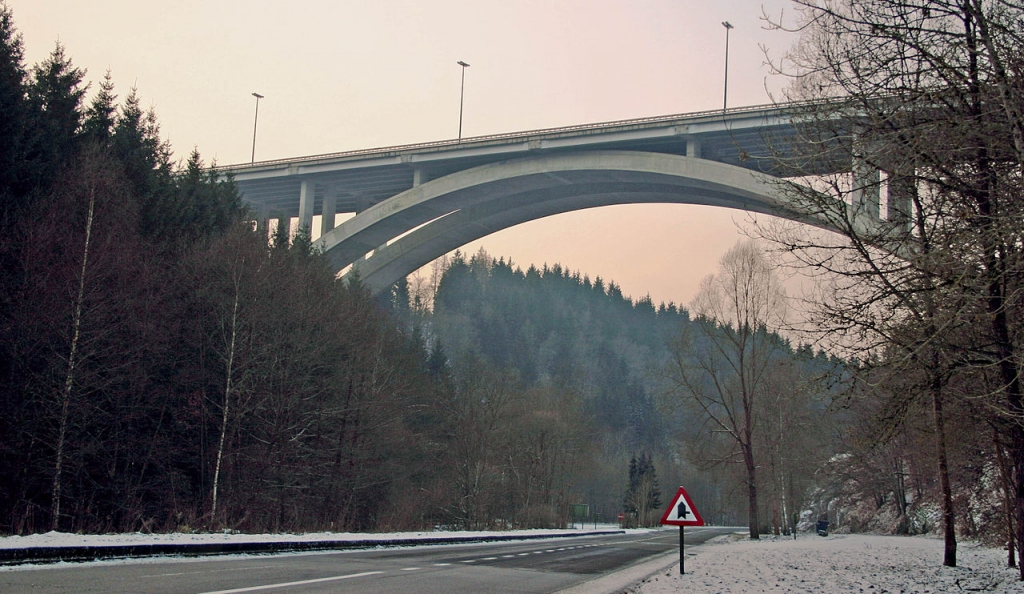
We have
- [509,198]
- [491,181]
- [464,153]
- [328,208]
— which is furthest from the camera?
[328,208]

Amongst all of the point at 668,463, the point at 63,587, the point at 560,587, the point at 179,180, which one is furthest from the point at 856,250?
the point at 668,463

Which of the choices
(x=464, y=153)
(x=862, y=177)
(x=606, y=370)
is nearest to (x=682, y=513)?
(x=862, y=177)

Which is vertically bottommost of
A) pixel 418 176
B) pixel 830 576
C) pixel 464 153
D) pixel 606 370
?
pixel 830 576

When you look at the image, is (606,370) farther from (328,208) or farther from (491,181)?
(491,181)

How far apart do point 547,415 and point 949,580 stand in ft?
139

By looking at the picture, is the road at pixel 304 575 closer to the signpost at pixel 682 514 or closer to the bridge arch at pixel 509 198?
the signpost at pixel 682 514

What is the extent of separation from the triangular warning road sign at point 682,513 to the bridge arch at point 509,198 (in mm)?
26861

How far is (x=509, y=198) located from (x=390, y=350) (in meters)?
15.0

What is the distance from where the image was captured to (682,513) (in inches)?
460

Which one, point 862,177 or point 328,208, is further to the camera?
point 328,208

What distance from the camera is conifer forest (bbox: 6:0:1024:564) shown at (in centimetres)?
752

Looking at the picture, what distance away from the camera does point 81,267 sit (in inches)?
824

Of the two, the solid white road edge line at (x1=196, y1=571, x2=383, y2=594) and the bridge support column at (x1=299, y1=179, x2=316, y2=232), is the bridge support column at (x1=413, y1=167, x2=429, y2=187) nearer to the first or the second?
the bridge support column at (x1=299, y1=179, x2=316, y2=232)

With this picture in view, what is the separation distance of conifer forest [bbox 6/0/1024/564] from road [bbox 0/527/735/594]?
14.8 feet
